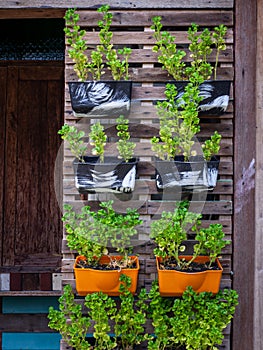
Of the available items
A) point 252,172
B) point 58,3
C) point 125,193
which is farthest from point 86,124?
point 252,172

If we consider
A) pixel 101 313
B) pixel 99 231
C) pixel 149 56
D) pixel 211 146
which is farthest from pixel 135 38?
pixel 101 313

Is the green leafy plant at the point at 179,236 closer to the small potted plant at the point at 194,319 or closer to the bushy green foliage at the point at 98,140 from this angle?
the small potted plant at the point at 194,319

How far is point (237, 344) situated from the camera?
116 inches

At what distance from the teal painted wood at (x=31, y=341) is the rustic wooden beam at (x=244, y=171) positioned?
1755mm

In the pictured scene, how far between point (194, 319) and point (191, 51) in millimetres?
1370

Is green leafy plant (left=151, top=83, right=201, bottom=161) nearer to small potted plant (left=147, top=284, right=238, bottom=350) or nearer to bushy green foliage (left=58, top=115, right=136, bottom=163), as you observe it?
bushy green foliage (left=58, top=115, right=136, bottom=163)

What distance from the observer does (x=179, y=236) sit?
2.78 metres

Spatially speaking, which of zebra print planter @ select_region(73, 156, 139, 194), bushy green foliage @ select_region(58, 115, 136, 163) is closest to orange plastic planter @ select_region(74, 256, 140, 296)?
zebra print planter @ select_region(73, 156, 139, 194)

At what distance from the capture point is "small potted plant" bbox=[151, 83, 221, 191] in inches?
110

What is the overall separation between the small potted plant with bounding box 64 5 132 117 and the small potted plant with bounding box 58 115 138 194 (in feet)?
0.31

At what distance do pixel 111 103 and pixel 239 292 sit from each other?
1176 millimetres

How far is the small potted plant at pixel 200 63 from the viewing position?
287cm

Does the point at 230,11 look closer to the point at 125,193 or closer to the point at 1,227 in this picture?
the point at 125,193

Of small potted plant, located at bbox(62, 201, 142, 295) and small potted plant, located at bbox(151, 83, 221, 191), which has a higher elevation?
small potted plant, located at bbox(151, 83, 221, 191)
